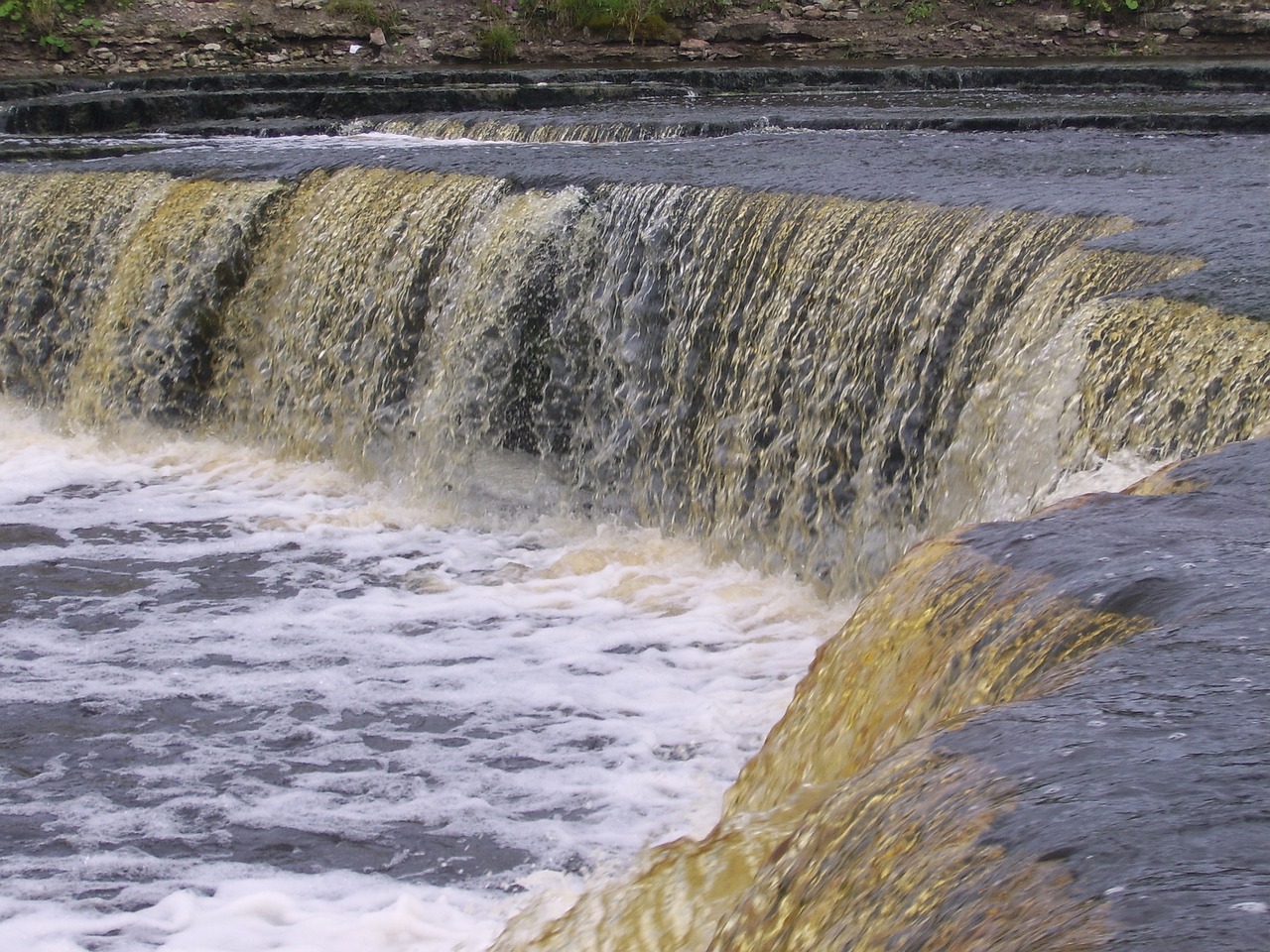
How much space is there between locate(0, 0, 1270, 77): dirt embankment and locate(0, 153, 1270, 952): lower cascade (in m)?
7.39

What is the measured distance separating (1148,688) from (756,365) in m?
3.90

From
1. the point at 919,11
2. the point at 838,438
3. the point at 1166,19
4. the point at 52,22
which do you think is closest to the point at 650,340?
the point at 838,438

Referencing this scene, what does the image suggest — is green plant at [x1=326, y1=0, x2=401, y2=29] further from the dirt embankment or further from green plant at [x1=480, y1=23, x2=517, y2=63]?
green plant at [x1=480, y1=23, x2=517, y2=63]

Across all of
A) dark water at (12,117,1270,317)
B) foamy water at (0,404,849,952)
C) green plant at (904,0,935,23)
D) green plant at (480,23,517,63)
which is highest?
green plant at (904,0,935,23)

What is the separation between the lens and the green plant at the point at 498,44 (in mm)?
16531

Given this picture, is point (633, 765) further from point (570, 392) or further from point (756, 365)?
point (570, 392)

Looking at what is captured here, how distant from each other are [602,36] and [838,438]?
12.3 m

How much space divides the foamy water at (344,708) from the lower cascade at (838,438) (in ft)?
0.94

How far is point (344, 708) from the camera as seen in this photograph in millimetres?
4891

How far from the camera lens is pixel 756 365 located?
6.12m

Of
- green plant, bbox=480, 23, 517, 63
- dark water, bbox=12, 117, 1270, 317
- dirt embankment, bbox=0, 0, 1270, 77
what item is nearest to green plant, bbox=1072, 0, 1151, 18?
dirt embankment, bbox=0, 0, 1270, 77

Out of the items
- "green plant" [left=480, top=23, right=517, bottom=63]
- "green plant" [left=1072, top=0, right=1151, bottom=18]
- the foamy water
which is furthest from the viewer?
"green plant" [left=1072, top=0, right=1151, bottom=18]

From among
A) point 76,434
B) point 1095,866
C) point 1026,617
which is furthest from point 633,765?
point 76,434

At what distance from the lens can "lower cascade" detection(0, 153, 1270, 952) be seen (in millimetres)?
2043
